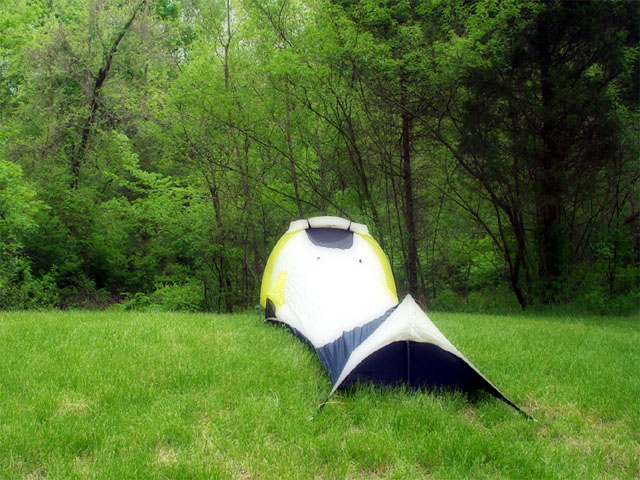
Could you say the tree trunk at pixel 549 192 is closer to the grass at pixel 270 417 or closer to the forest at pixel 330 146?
the forest at pixel 330 146

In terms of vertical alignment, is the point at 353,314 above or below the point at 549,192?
below

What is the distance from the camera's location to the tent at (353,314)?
3.72 m

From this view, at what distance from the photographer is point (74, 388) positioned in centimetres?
361

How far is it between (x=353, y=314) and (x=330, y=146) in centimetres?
762

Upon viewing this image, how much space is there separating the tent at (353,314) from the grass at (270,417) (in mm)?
184

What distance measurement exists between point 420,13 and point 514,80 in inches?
90.3

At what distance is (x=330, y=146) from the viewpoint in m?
12.0

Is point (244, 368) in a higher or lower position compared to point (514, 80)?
lower

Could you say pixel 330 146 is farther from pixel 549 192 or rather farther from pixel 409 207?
pixel 549 192

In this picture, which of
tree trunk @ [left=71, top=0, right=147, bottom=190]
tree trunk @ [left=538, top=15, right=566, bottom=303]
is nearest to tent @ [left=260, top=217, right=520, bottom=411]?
tree trunk @ [left=538, top=15, right=566, bottom=303]

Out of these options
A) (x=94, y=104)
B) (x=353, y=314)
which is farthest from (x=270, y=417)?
(x=94, y=104)

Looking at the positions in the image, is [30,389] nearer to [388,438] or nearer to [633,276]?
[388,438]

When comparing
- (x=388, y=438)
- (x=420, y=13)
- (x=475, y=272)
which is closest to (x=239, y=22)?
(x=420, y=13)

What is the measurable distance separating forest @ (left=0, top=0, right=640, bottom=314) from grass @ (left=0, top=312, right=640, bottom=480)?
5503 mm
